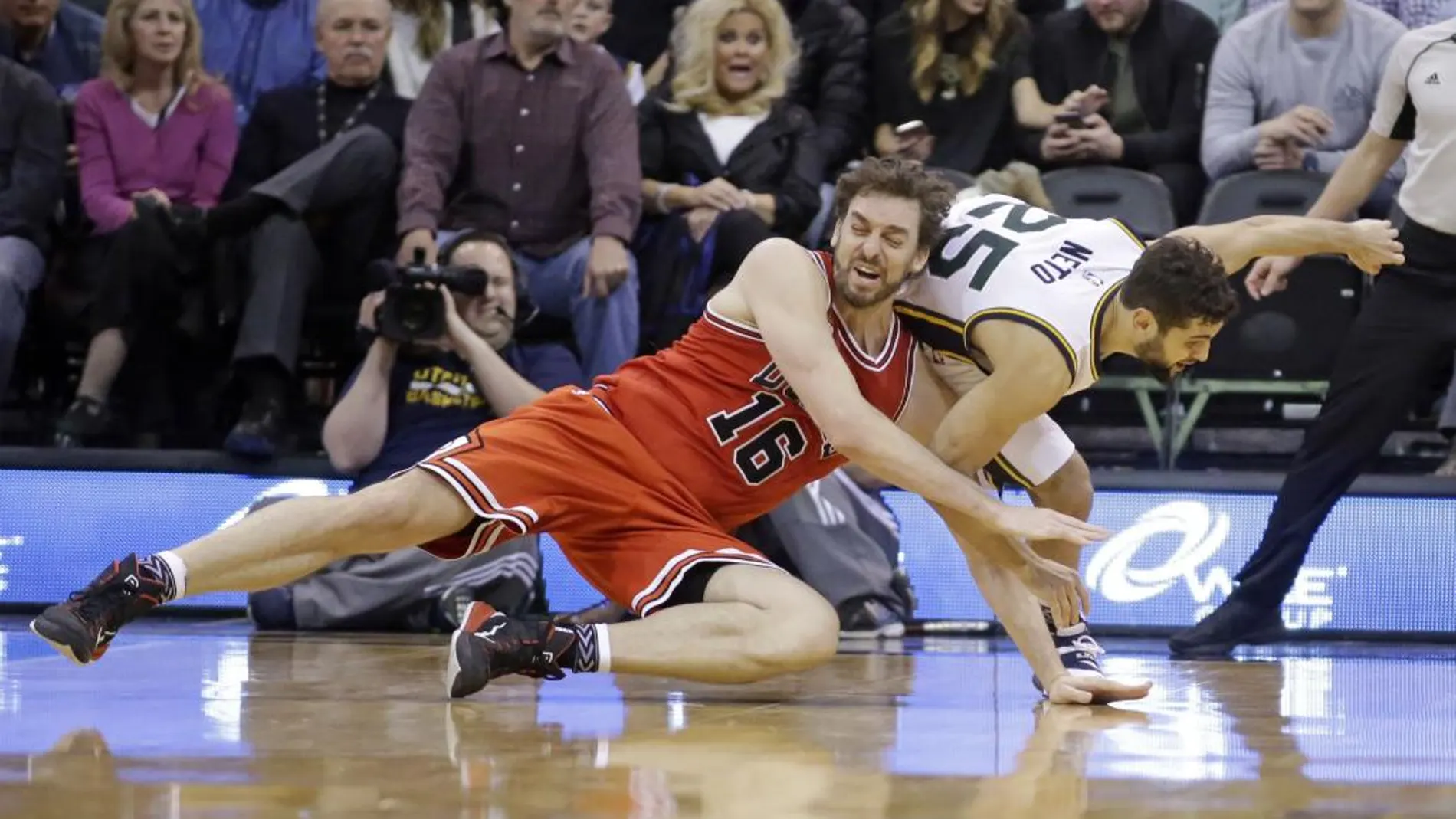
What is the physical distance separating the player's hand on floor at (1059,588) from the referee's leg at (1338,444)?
182 cm

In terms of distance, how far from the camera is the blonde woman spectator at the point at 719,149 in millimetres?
7059

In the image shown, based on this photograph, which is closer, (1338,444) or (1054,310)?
(1054,310)

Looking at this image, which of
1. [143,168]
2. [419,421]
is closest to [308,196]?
[143,168]

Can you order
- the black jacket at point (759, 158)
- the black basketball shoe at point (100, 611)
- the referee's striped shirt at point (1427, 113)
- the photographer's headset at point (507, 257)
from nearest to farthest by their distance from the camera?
the black basketball shoe at point (100, 611) → the referee's striped shirt at point (1427, 113) → the photographer's headset at point (507, 257) → the black jacket at point (759, 158)

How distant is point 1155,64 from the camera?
755cm

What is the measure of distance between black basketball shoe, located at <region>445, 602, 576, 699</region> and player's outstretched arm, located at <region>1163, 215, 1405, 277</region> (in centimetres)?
177

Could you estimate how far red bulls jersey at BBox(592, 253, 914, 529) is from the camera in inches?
173

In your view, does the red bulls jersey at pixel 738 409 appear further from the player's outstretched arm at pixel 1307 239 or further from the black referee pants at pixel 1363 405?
the black referee pants at pixel 1363 405

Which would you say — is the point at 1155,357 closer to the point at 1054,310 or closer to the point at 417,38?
the point at 1054,310

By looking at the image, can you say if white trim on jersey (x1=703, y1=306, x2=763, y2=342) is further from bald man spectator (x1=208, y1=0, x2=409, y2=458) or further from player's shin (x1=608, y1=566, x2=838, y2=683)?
bald man spectator (x1=208, y1=0, x2=409, y2=458)

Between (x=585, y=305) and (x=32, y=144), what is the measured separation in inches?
87.0

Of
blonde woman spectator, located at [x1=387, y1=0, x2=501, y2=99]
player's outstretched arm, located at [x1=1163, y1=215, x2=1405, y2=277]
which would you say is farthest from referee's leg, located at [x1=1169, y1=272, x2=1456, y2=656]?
blonde woman spectator, located at [x1=387, y1=0, x2=501, y2=99]

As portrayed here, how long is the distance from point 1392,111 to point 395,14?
3949mm

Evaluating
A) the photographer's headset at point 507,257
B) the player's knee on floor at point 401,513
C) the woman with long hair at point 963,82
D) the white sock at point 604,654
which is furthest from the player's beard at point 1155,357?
the woman with long hair at point 963,82
